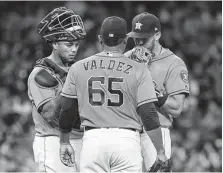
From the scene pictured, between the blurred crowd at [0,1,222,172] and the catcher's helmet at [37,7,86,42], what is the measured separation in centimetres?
455

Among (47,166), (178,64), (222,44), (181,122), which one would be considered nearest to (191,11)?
(222,44)

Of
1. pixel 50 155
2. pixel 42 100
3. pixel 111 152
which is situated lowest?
pixel 50 155

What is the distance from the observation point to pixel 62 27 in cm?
586

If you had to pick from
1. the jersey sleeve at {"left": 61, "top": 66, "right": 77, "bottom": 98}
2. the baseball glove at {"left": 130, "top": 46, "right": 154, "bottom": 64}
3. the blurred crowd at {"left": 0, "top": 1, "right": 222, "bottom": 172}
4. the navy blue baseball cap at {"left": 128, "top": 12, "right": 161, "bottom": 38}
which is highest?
the navy blue baseball cap at {"left": 128, "top": 12, "right": 161, "bottom": 38}

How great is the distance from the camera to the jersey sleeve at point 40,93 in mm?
5621

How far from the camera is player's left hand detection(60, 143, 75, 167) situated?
544 centimetres

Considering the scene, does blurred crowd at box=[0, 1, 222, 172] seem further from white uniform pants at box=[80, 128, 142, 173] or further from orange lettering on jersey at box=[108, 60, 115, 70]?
orange lettering on jersey at box=[108, 60, 115, 70]

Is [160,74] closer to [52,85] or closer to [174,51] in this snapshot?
[52,85]

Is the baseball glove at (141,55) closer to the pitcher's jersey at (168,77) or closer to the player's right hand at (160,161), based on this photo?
the pitcher's jersey at (168,77)

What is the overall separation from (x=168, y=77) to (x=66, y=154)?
125 cm

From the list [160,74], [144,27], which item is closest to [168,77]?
[160,74]

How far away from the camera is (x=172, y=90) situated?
5.92m

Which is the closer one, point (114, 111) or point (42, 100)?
point (114, 111)

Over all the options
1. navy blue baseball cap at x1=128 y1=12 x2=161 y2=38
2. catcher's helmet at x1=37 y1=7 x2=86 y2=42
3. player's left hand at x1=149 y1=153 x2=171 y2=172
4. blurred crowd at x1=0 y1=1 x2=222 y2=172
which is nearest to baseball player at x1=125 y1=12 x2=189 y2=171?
navy blue baseball cap at x1=128 y1=12 x2=161 y2=38
